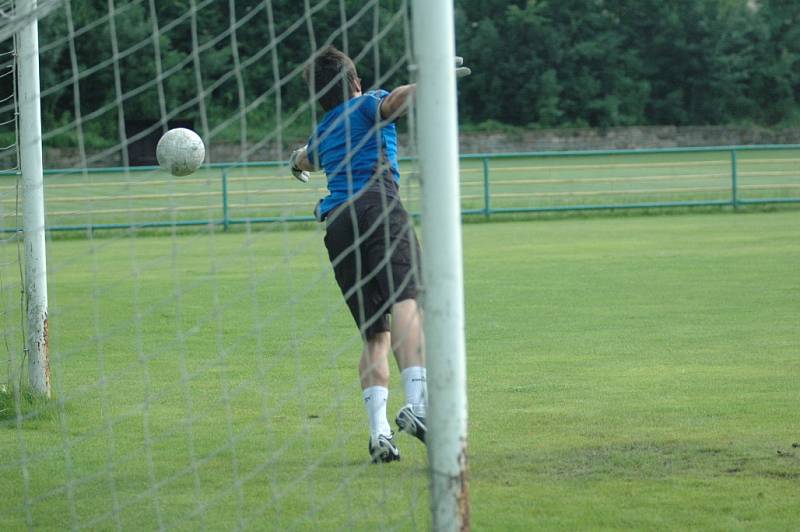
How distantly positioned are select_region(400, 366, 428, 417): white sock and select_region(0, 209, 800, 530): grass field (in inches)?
10.6

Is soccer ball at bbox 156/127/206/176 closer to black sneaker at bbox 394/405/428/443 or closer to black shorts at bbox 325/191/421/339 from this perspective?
black shorts at bbox 325/191/421/339

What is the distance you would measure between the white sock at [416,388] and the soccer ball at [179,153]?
7.70ft

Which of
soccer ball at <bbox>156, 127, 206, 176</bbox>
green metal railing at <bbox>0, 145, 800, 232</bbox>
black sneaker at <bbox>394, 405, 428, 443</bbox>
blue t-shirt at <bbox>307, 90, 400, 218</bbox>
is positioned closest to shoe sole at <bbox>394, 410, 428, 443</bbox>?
black sneaker at <bbox>394, 405, 428, 443</bbox>

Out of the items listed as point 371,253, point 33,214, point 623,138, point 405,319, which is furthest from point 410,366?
point 623,138

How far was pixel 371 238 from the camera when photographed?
534 cm

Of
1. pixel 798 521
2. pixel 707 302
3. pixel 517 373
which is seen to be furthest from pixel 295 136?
pixel 798 521

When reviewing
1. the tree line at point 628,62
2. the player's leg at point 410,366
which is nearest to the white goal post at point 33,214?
the player's leg at point 410,366

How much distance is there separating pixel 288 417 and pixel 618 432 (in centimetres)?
172

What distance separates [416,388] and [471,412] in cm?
120

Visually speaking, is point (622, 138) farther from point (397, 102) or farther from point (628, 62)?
point (397, 102)

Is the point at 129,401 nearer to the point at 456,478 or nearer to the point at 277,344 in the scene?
the point at 277,344

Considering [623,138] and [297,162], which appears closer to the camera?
[297,162]

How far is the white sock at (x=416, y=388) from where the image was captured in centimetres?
516

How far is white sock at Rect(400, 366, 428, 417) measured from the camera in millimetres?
5156
